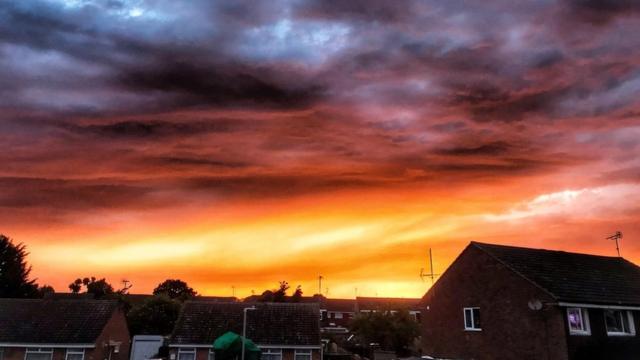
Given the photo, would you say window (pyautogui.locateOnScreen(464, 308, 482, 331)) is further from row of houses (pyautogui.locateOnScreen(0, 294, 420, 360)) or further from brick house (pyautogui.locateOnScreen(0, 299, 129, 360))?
brick house (pyautogui.locateOnScreen(0, 299, 129, 360))

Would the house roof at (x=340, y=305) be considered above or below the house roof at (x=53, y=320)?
above

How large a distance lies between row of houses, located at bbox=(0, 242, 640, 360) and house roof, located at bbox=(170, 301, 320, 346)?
0.09m

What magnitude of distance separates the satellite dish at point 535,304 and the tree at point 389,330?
29.1 metres

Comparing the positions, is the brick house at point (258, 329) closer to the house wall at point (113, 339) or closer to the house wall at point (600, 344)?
the house wall at point (113, 339)

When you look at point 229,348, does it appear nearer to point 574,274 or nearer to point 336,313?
point 574,274

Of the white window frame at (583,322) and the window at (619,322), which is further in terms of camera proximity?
the window at (619,322)

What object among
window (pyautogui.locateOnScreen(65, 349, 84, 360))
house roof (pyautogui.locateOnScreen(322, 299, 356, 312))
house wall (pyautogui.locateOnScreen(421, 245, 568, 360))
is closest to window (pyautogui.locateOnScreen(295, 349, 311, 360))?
house wall (pyautogui.locateOnScreen(421, 245, 568, 360))

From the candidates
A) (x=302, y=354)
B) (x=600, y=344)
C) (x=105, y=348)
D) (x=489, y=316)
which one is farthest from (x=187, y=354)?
(x=600, y=344)

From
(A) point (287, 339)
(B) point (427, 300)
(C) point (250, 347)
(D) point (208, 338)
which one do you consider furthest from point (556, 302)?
(D) point (208, 338)

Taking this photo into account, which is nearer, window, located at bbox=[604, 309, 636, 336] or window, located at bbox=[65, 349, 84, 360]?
window, located at bbox=[604, 309, 636, 336]

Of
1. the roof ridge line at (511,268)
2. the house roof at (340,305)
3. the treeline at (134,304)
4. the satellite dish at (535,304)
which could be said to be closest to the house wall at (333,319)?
the house roof at (340,305)

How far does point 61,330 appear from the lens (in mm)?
42625

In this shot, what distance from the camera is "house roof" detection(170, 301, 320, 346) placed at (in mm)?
41562

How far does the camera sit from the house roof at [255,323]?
136 ft
